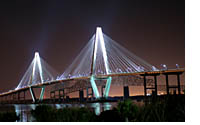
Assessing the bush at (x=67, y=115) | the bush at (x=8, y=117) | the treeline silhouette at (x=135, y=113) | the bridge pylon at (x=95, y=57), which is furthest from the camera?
the bridge pylon at (x=95, y=57)

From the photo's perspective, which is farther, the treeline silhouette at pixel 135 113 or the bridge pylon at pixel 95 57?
the bridge pylon at pixel 95 57

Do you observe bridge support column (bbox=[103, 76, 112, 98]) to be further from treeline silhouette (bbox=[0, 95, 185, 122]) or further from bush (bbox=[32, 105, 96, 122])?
treeline silhouette (bbox=[0, 95, 185, 122])

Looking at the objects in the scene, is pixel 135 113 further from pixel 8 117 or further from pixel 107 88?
pixel 107 88

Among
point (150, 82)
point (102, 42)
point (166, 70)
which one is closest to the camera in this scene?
point (166, 70)

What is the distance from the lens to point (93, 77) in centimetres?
2397

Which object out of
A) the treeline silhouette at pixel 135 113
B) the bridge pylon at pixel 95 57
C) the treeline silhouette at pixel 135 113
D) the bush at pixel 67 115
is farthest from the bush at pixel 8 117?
the bridge pylon at pixel 95 57

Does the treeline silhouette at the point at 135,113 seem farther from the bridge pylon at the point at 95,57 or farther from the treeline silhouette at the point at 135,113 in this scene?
the bridge pylon at the point at 95,57

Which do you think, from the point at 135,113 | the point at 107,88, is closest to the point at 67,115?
the point at 135,113

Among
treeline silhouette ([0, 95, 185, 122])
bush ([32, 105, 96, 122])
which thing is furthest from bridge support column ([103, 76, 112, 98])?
treeline silhouette ([0, 95, 185, 122])

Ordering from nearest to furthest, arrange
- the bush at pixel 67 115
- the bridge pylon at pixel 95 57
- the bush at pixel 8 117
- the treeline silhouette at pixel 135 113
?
1. the treeline silhouette at pixel 135 113
2. the bush at pixel 67 115
3. the bush at pixel 8 117
4. the bridge pylon at pixel 95 57
